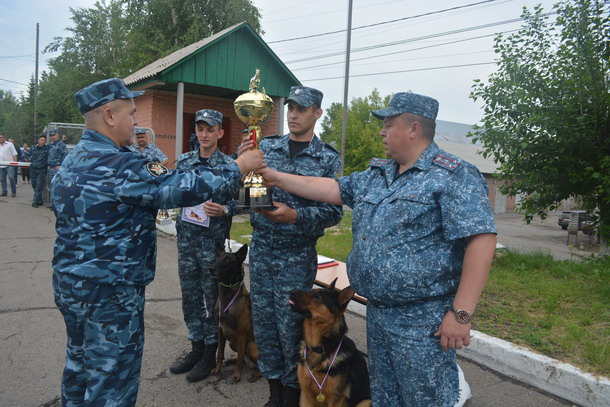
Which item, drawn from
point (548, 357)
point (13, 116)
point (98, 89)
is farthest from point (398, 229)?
point (13, 116)

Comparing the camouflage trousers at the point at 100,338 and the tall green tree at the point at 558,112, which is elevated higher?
the tall green tree at the point at 558,112

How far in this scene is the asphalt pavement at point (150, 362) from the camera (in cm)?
321

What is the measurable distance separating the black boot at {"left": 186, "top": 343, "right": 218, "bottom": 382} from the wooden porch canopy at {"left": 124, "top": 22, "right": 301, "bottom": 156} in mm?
8443

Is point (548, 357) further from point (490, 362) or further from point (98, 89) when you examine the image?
point (98, 89)

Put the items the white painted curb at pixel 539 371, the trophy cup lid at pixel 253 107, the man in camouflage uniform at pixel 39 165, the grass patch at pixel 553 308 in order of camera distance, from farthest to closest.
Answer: the man in camouflage uniform at pixel 39 165
the grass patch at pixel 553 308
the white painted curb at pixel 539 371
the trophy cup lid at pixel 253 107

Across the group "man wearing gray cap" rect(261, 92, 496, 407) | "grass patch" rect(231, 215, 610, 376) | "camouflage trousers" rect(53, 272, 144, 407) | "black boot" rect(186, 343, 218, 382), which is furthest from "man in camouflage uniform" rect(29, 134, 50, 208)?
"man wearing gray cap" rect(261, 92, 496, 407)

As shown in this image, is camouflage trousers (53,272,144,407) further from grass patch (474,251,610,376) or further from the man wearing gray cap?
grass patch (474,251,610,376)

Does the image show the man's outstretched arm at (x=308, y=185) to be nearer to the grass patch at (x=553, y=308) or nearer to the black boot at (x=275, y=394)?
the black boot at (x=275, y=394)

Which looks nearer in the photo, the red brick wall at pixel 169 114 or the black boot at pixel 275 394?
the black boot at pixel 275 394

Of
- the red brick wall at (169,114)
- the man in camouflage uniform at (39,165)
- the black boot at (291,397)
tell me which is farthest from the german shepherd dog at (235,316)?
the man in camouflage uniform at (39,165)

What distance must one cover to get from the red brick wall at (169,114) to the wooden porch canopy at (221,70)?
0.78ft

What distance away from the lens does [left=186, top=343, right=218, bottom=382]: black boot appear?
3480 mm

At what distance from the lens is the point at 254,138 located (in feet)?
9.16

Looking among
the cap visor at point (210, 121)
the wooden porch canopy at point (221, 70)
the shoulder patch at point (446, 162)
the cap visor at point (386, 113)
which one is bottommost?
the shoulder patch at point (446, 162)
